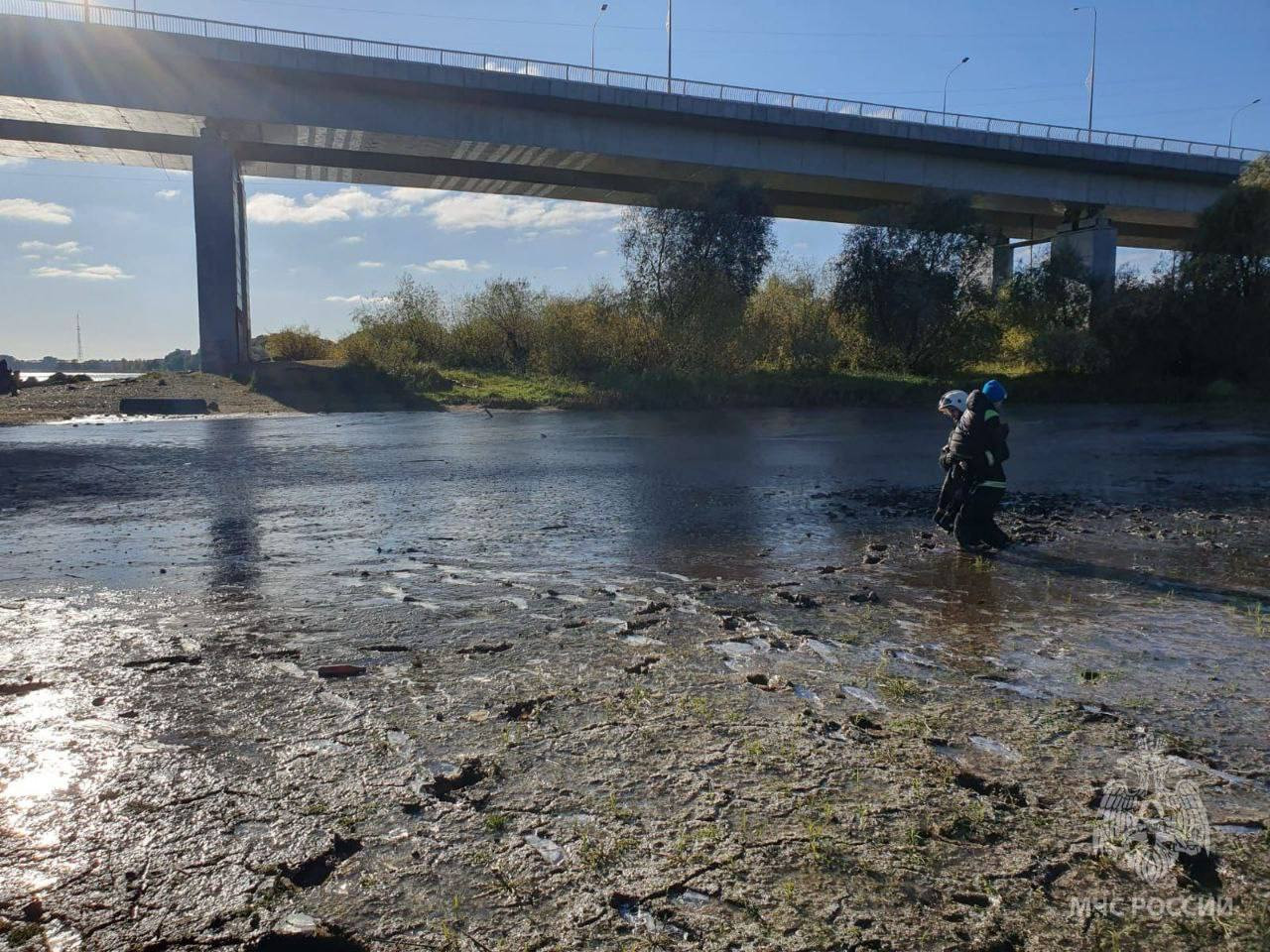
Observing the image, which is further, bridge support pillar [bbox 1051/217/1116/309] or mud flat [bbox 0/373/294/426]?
bridge support pillar [bbox 1051/217/1116/309]

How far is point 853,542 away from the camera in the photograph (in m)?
8.52

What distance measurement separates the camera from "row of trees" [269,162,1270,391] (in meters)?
34.4

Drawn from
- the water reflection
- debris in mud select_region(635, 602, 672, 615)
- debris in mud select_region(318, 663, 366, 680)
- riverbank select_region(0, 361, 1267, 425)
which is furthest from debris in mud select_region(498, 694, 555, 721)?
riverbank select_region(0, 361, 1267, 425)

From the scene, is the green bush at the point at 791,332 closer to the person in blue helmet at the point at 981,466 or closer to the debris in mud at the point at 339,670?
the person in blue helmet at the point at 981,466

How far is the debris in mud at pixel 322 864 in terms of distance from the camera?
267cm

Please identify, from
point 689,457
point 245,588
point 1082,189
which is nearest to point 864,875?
point 245,588

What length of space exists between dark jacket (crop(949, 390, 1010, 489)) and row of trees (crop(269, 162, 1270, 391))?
24.8 metres

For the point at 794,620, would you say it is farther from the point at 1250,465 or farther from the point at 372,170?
the point at 372,170

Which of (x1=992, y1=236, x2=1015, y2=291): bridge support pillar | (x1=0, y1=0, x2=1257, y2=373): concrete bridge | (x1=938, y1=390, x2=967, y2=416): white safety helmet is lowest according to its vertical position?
(x1=938, y1=390, x2=967, y2=416): white safety helmet

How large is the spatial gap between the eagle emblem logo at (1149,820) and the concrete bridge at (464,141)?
34.8 metres

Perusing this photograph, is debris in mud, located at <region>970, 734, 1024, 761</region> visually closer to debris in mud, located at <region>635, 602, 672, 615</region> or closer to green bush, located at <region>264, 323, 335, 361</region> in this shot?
debris in mud, located at <region>635, 602, 672, 615</region>

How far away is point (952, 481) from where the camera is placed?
8.68 m

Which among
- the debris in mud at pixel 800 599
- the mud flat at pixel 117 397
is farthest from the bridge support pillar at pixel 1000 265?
the debris in mud at pixel 800 599

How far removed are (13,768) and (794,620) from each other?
4.12 metres
